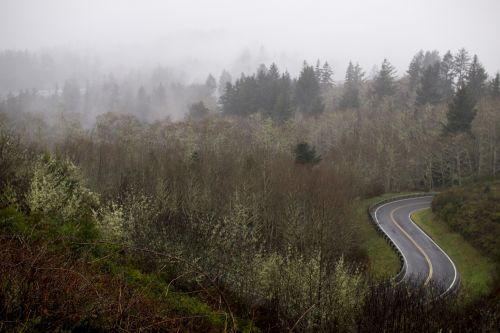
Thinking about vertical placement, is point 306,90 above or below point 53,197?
above

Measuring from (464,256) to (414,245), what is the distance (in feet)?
15.8

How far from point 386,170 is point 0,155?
5709 cm

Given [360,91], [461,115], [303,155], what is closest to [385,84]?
[360,91]

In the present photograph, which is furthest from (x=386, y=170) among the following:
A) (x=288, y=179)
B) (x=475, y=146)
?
(x=288, y=179)

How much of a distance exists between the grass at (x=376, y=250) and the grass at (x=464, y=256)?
546 cm

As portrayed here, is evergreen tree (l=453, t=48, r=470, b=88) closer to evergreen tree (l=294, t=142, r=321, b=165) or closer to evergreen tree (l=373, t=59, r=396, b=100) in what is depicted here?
evergreen tree (l=373, t=59, r=396, b=100)

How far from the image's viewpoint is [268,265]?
693 inches

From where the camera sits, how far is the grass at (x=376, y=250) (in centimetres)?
3047

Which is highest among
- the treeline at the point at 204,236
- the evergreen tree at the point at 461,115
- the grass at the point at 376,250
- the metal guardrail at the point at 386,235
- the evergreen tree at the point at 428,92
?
the evergreen tree at the point at 428,92

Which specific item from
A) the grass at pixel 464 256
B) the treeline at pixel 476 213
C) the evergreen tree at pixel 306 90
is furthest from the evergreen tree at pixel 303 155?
the evergreen tree at pixel 306 90

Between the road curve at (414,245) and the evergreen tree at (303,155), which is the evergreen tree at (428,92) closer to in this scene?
the road curve at (414,245)

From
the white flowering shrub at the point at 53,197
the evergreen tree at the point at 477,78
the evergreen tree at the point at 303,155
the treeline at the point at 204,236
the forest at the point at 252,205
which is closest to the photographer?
the treeline at the point at 204,236

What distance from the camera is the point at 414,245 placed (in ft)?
117

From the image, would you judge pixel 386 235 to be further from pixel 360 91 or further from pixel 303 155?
pixel 360 91
